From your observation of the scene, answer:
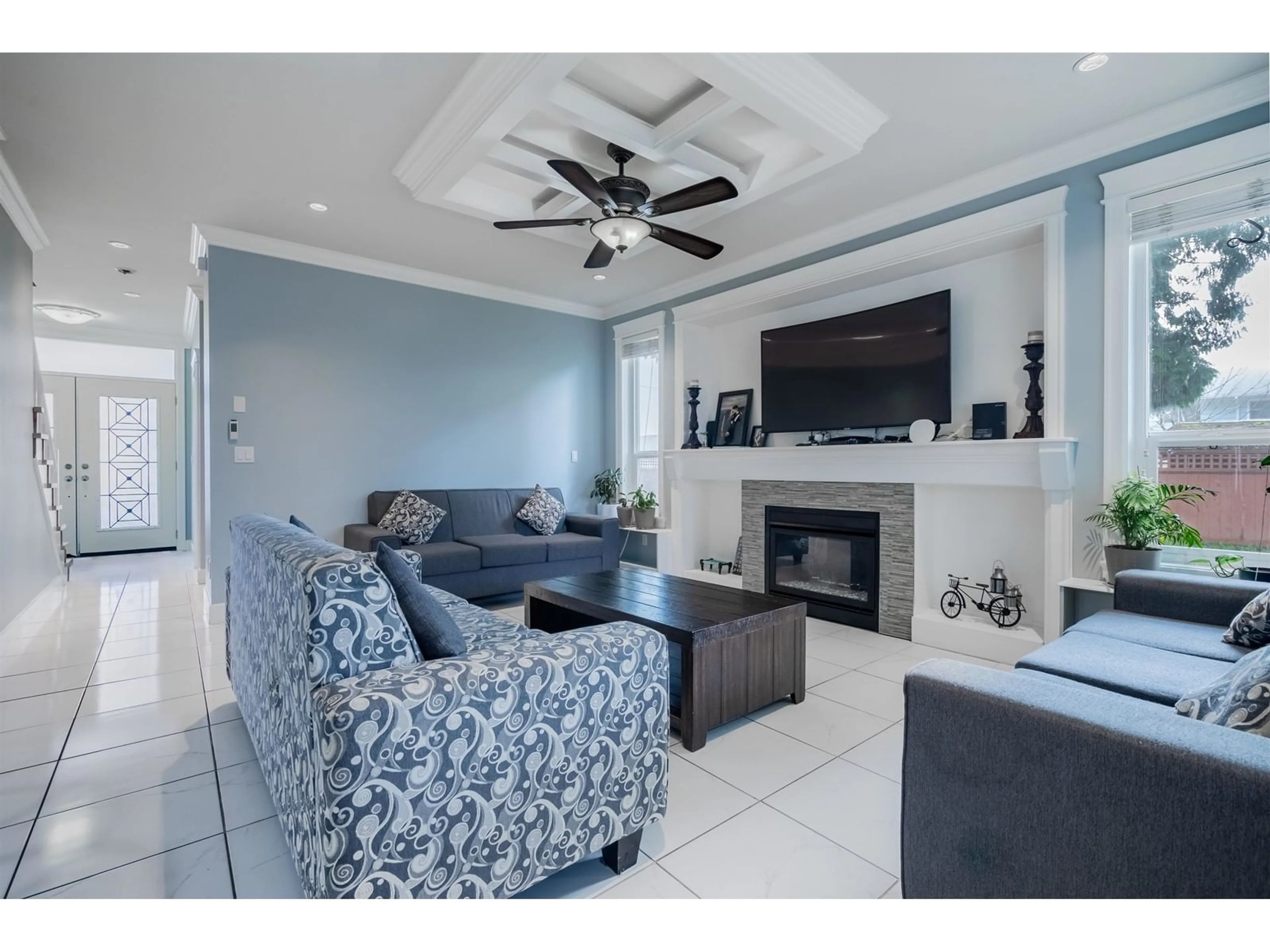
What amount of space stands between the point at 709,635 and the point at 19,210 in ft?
15.7

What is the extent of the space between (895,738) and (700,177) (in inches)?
109

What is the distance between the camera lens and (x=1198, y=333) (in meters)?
2.78

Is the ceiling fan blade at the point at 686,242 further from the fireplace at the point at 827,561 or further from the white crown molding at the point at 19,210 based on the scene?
the white crown molding at the point at 19,210

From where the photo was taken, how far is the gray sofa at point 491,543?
418cm

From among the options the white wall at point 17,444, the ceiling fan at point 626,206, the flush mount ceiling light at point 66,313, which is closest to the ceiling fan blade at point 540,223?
the ceiling fan at point 626,206

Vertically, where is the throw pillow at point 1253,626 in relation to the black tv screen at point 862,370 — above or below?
below

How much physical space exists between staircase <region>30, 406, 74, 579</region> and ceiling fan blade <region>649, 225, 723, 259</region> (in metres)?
4.97

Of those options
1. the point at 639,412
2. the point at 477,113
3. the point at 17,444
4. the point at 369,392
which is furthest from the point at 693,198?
the point at 17,444

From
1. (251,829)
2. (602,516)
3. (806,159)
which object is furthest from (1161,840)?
(602,516)

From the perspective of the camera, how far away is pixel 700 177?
10.5ft

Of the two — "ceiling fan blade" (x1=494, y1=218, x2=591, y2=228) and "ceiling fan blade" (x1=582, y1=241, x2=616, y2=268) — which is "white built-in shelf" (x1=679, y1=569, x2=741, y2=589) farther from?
"ceiling fan blade" (x1=494, y1=218, x2=591, y2=228)

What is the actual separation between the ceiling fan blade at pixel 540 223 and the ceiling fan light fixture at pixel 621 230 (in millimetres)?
106

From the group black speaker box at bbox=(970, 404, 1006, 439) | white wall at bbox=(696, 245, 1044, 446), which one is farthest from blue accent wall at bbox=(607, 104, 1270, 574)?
black speaker box at bbox=(970, 404, 1006, 439)

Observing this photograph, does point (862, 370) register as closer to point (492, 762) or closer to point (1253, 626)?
point (1253, 626)
